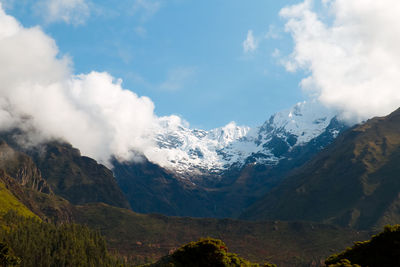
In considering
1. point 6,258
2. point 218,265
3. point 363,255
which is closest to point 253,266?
point 218,265

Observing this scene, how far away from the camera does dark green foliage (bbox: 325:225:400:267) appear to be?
263ft

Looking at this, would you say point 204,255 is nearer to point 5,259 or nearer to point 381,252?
point 381,252

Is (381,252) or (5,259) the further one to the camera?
(5,259)

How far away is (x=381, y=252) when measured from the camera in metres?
83.0

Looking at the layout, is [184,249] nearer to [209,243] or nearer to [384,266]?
[209,243]

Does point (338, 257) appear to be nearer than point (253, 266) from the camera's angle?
Yes

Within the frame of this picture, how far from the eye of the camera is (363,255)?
86.7 meters

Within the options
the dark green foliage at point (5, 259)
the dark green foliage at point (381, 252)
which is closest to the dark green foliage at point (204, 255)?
the dark green foliage at point (381, 252)

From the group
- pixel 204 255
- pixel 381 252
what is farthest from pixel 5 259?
pixel 381 252

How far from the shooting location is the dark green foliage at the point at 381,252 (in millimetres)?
80125

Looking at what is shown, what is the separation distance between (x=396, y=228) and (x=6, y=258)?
116m

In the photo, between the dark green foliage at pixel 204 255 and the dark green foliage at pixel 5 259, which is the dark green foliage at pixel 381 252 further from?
the dark green foliage at pixel 5 259

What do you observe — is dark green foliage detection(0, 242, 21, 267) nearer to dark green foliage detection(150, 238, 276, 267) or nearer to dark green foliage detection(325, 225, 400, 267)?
dark green foliage detection(150, 238, 276, 267)

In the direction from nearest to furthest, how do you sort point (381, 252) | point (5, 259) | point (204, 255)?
point (381, 252)
point (204, 255)
point (5, 259)
